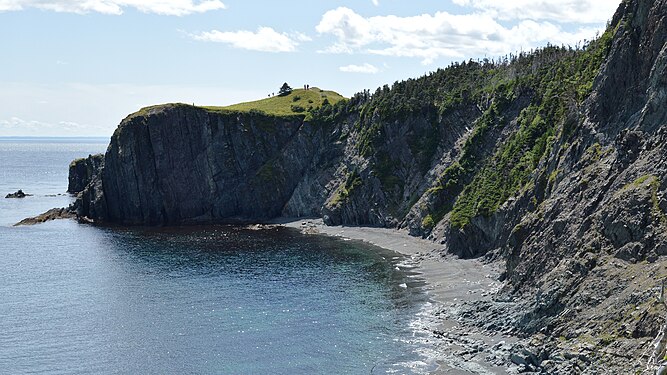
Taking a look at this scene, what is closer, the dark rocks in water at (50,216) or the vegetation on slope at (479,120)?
the vegetation on slope at (479,120)

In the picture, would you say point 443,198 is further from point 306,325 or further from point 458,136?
point 306,325

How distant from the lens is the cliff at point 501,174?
65.1 m

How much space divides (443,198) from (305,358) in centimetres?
6855

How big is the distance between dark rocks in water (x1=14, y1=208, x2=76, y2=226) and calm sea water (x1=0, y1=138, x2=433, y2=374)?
27.1m

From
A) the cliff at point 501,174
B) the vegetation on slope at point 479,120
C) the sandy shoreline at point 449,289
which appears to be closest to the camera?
the cliff at point 501,174

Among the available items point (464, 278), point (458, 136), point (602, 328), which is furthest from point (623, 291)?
point (458, 136)

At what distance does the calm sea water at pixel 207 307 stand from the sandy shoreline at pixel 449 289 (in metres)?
2.61

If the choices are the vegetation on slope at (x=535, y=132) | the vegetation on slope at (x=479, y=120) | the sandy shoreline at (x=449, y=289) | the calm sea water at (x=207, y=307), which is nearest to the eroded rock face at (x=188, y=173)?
the vegetation on slope at (x=479, y=120)

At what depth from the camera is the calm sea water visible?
69.7 meters

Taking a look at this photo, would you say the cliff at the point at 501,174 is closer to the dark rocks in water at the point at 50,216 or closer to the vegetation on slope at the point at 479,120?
the vegetation on slope at the point at 479,120

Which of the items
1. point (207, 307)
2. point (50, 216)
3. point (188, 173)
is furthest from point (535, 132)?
point (50, 216)

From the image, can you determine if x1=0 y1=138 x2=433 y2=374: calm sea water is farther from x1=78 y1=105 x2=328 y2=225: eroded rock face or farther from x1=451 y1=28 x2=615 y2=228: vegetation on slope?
x1=78 y1=105 x2=328 y2=225: eroded rock face

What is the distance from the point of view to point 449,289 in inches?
3659

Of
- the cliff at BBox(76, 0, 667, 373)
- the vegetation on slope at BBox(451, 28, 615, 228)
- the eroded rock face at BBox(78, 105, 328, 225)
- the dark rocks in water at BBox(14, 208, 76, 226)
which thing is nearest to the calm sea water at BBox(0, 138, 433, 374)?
the cliff at BBox(76, 0, 667, 373)
